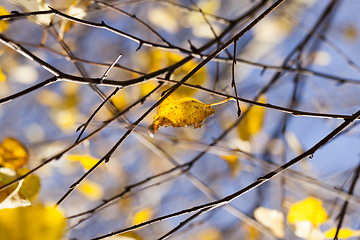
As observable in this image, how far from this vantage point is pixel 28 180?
0.35 metres

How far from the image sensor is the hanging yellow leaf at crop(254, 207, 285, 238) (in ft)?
1.93

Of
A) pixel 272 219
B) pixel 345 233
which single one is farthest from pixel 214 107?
pixel 345 233

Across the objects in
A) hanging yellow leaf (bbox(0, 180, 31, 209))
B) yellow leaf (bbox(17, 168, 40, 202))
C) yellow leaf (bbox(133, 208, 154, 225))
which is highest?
yellow leaf (bbox(133, 208, 154, 225))

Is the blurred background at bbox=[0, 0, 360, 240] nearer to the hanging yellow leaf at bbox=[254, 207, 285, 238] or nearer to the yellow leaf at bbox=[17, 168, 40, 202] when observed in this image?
the hanging yellow leaf at bbox=[254, 207, 285, 238]

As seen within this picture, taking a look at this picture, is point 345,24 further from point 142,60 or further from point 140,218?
point 140,218

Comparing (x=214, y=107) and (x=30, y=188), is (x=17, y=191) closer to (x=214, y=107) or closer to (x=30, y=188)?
(x=30, y=188)

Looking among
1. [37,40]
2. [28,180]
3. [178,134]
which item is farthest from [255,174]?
[37,40]

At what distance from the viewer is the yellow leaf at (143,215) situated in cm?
65

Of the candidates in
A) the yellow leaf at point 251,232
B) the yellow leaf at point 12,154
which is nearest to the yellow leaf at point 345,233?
the yellow leaf at point 251,232

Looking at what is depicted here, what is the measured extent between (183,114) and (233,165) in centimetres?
41

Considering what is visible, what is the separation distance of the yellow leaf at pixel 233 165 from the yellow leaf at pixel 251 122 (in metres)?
0.07

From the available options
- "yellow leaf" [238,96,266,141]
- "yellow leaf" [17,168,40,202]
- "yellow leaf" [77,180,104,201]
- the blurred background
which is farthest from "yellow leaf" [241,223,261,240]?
"yellow leaf" [17,168,40,202]

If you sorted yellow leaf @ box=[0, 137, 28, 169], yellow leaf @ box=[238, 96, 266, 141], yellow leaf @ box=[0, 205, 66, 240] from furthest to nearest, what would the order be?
yellow leaf @ box=[238, 96, 266, 141]
yellow leaf @ box=[0, 137, 28, 169]
yellow leaf @ box=[0, 205, 66, 240]

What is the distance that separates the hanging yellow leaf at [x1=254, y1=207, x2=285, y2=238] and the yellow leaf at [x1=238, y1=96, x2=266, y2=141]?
205 millimetres
